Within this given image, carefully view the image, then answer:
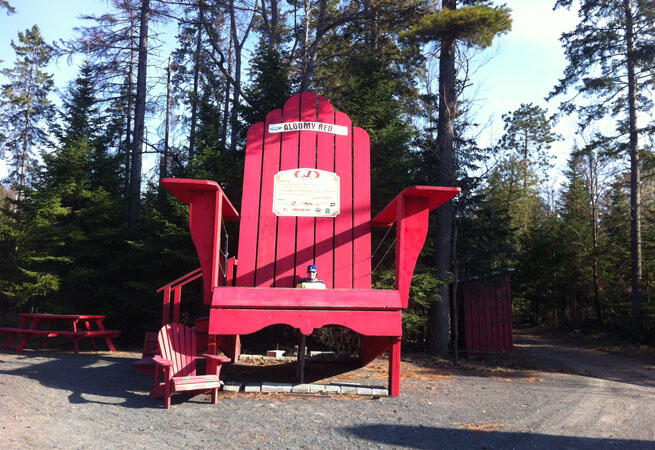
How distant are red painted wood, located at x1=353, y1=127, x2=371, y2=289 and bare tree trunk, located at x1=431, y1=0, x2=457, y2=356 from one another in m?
3.53

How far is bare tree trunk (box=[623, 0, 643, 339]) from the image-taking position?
11836 mm

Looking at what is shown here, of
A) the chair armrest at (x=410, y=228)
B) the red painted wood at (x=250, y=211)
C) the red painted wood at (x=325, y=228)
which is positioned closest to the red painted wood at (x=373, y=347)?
the chair armrest at (x=410, y=228)

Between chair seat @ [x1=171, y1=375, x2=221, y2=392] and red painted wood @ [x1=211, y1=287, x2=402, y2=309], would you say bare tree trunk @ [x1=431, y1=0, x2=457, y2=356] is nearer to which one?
red painted wood @ [x1=211, y1=287, x2=402, y2=309]

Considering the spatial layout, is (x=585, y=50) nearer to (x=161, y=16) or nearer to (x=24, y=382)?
(x=161, y=16)

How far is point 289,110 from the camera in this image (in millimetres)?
5766

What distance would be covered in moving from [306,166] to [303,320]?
2084 millimetres

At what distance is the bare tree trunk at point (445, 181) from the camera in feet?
28.8

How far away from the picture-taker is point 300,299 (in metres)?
4.13

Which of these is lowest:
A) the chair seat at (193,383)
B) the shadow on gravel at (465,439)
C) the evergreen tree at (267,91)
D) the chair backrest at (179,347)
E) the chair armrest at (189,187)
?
the shadow on gravel at (465,439)

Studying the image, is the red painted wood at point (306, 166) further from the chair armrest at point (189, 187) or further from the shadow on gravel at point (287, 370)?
the shadow on gravel at point (287, 370)

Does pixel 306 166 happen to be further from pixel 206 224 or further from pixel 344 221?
pixel 206 224

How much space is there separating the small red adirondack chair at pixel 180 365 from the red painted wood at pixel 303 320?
1.33 ft

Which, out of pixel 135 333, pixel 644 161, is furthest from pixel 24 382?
pixel 644 161

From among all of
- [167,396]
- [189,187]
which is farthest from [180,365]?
[189,187]
